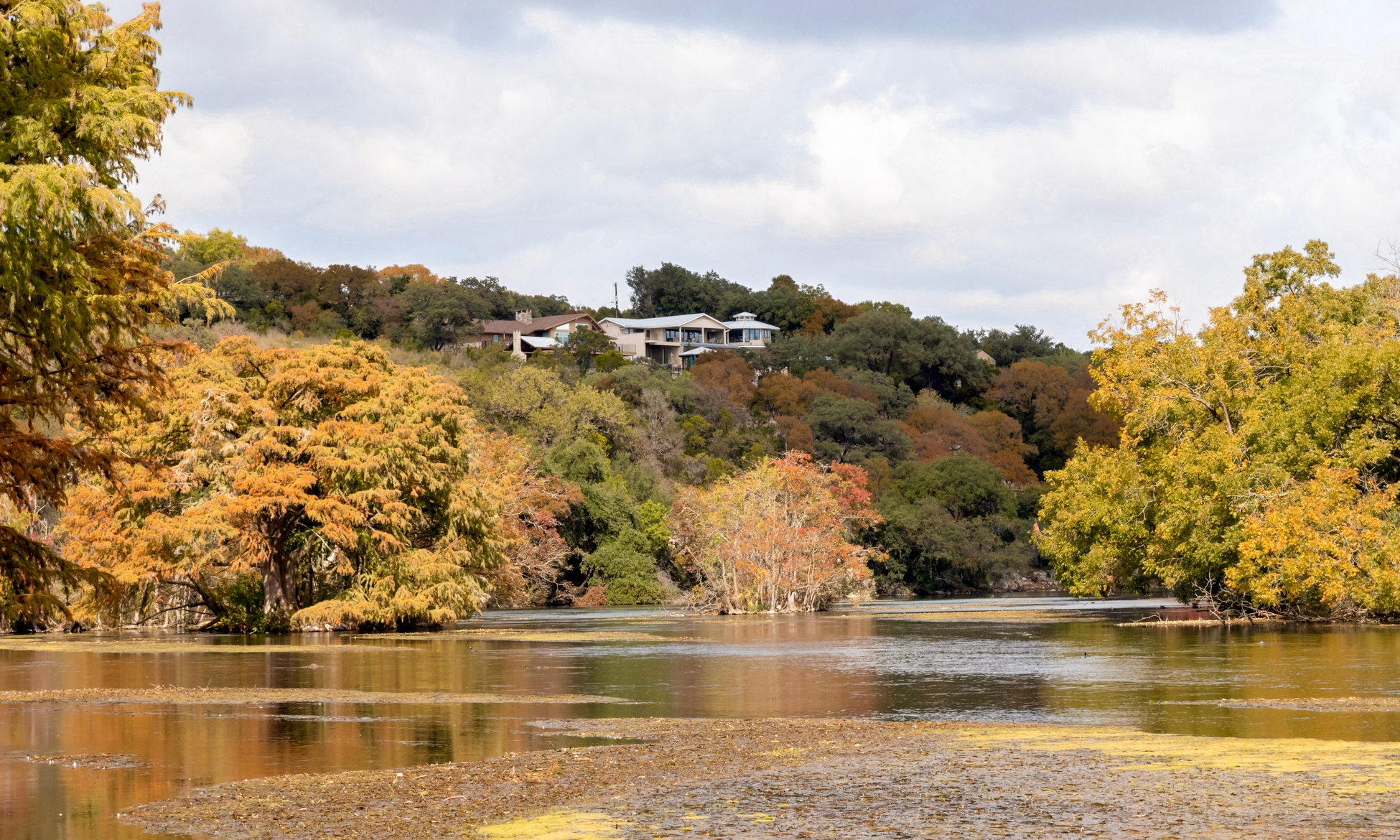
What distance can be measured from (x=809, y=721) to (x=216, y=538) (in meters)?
30.4

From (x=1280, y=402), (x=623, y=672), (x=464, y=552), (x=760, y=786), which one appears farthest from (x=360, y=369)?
(x=760, y=786)

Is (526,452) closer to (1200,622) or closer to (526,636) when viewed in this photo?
(526,636)

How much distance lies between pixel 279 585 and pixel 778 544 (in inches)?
790

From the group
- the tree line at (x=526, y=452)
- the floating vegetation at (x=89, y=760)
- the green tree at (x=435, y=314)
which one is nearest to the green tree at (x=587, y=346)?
the tree line at (x=526, y=452)

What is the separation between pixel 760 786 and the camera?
43.8ft

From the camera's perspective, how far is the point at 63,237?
14.8 metres

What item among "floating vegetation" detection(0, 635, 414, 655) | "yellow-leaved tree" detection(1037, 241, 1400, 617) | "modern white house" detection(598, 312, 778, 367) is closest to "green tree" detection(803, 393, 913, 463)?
"modern white house" detection(598, 312, 778, 367)

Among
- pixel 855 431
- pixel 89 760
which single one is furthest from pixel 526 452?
pixel 89 760

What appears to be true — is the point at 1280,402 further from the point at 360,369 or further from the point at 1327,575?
the point at 360,369

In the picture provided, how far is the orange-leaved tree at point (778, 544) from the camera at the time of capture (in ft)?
186

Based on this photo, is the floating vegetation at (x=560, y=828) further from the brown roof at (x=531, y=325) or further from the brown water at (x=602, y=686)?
the brown roof at (x=531, y=325)

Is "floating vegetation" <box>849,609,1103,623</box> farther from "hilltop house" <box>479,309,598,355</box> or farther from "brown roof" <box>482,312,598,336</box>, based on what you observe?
"brown roof" <box>482,312,598,336</box>

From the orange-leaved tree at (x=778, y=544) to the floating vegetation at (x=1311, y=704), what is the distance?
3534cm

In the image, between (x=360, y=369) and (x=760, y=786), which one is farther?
(x=360, y=369)
